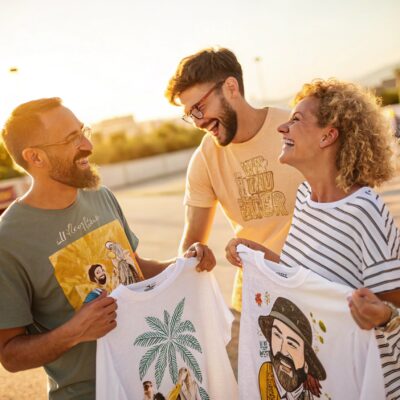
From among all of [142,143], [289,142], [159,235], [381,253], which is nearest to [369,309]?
[381,253]

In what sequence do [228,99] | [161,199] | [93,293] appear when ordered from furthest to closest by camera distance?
[161,199] → [228,99] → [93,293]

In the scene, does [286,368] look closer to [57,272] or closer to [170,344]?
[170,344]

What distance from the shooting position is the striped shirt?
1.72 metres

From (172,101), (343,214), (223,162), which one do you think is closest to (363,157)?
(343,214)

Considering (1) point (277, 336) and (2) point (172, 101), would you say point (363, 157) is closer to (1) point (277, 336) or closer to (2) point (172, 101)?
(1) point (277, 336)

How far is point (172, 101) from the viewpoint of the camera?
2941mm

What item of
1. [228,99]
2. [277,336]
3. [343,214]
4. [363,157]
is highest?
[228,99]

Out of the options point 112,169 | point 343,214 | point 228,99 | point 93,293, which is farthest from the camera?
point 112,169

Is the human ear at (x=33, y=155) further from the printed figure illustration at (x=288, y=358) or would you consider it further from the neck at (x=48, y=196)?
the printed figure illustration at (x=288, y=358)

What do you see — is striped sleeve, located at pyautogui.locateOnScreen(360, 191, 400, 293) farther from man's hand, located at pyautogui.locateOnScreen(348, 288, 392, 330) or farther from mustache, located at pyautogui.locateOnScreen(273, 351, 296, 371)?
mustache, located at pyautogui.locateOnScreen(273, 351, 296, 371)

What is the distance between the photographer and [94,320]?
6.39ft

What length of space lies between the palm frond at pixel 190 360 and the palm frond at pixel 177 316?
0.08 metres

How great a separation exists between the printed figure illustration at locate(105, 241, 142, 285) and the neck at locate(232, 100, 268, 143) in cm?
94

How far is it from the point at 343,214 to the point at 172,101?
4.74ft
